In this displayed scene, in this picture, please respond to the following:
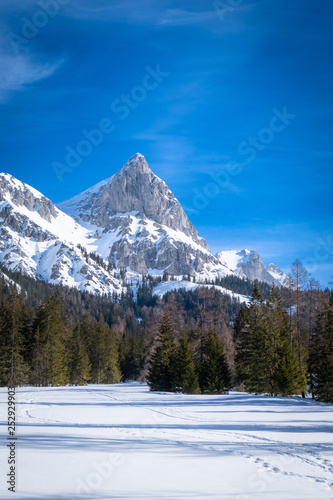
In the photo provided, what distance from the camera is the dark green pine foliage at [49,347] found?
167ft

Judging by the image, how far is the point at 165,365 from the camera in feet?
148

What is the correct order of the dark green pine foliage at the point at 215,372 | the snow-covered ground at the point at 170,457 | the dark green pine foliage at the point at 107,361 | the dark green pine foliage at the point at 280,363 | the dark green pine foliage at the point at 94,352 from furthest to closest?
1. the dark green pine foliage at the point at 107,361
2. the dark green pine foliage at the point at 94,352
3. the dark green pine foliage at the point at 215,372
4. the dark green pine foliage at the point at 280,363
5. the snow-covered ground at the point at 170,457

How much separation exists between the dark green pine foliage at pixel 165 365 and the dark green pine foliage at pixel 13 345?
1665 cm

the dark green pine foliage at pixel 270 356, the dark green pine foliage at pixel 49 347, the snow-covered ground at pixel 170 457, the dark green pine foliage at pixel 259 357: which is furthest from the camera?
the dark green pine foliage at pixel 49 347

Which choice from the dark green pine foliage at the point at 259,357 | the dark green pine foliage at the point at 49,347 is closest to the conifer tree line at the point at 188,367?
the dark green pine foliage at the point at 259,357

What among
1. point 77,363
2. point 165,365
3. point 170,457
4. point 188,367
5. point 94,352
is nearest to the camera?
point 170,457

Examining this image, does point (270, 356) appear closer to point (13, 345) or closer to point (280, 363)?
point (280, 363)

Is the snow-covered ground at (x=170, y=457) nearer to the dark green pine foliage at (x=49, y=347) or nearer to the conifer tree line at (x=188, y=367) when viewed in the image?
the conifer tree line at (x=188, y=367)

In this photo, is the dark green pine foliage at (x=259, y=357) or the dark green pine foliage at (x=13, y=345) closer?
the dark green pine foliage at (x=259, y=357)

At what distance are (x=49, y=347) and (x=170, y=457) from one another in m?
44.2

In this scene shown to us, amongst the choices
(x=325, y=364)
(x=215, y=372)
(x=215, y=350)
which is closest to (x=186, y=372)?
(x=215, y=372)

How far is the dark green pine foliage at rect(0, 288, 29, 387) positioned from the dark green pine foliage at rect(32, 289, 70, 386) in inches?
69.2

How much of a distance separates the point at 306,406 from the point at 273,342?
39.9ft

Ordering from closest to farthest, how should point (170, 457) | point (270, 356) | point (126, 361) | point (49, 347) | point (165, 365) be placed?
1. point (170, 457)
2. point (270, 356)
3. point (165, 365)
4. point (49, 347)
5. point (126, 361)
